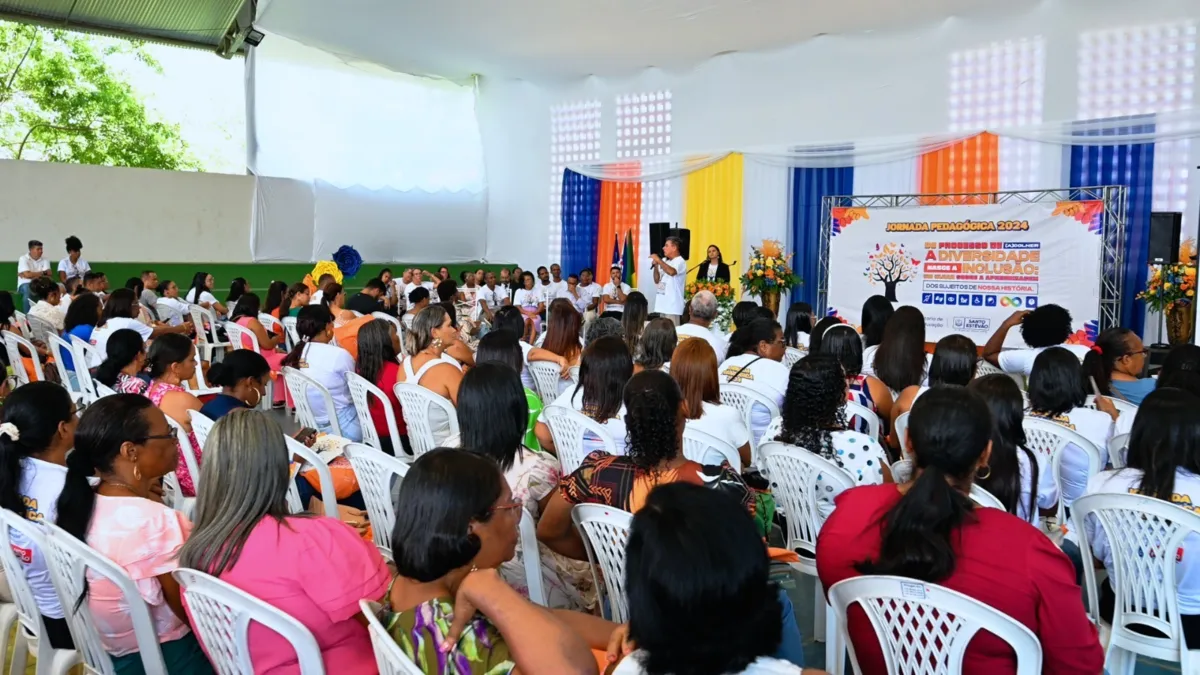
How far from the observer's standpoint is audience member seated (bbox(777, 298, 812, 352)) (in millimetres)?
6121

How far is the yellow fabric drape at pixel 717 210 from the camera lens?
12.0m

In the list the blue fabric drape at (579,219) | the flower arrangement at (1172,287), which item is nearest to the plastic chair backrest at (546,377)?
the flower arrangement at (1172,287)

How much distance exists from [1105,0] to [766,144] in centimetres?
410

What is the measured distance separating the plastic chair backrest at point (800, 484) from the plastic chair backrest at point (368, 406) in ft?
6.81

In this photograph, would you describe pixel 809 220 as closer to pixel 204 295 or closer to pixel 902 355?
pixel 204 295

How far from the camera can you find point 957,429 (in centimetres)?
193

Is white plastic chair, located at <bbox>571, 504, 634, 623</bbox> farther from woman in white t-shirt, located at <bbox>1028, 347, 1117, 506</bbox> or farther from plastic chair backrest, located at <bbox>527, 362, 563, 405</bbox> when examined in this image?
plastic chair backrest, located at <bbox>527, 362, 563, 405</bbox>

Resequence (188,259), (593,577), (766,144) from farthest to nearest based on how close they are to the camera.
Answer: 1. (188,259)
2. (766,144)
3. (593,577)

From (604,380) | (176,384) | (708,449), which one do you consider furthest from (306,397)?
(708,449)

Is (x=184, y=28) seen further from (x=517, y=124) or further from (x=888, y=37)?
(x=888, y=37)

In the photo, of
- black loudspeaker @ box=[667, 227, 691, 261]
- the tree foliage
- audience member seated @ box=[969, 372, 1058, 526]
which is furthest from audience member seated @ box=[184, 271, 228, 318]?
the tree foliage

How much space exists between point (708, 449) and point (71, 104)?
64.4 feet

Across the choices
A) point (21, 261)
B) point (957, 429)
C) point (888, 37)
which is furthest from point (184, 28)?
point (957, 429)

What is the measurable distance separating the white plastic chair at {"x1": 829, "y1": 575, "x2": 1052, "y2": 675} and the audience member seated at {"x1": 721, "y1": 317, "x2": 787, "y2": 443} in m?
2.13
